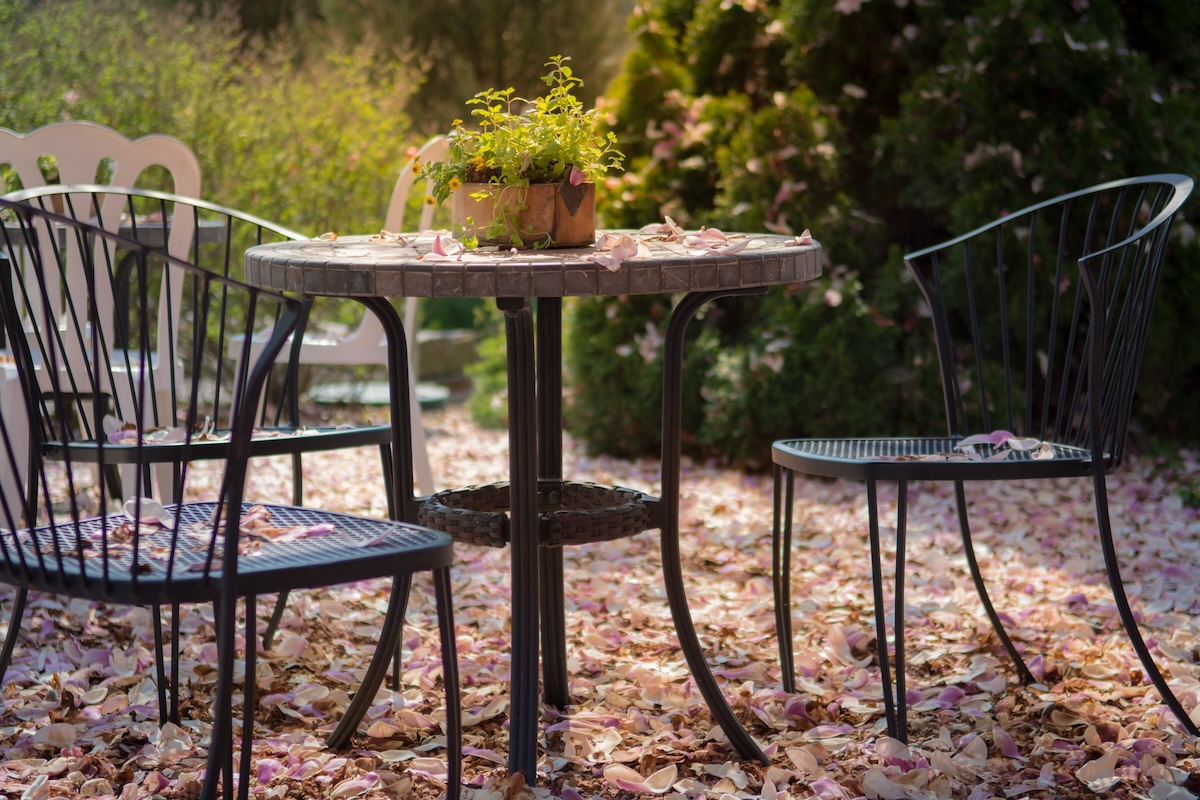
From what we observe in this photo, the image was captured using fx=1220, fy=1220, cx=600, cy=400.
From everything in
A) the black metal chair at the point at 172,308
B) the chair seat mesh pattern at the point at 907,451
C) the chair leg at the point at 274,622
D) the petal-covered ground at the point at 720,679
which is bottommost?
the petal-covered ground at the point at 720,679

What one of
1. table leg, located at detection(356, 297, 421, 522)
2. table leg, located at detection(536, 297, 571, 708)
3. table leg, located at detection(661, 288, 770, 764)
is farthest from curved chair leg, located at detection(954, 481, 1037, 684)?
table leg, located at detection(356, 297, 421, 522)

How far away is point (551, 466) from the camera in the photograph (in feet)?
7.80

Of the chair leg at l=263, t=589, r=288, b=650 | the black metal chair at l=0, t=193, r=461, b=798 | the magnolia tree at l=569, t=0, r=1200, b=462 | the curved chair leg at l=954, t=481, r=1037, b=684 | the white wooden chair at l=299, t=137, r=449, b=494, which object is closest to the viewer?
the black metal chair at l=0, t=193, r=461, b=798

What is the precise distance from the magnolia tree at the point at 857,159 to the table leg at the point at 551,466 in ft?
6.83

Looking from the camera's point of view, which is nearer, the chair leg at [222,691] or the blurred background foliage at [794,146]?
the chair leg at [222,691]

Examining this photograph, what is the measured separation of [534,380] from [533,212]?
0.28 meters

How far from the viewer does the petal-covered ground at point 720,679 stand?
2.03 m

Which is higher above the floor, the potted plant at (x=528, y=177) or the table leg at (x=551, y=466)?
the potted plant at (x=528, y=177)

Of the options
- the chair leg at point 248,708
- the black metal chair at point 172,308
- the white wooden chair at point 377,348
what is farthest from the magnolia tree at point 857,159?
the chair leg at point 248,708

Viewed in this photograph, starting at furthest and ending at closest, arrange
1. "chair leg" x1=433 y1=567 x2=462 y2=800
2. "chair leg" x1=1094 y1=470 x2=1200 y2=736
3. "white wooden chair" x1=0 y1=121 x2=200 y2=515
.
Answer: "white wooden chair" x1=0 y1=121 x2=200 y2=515
"chair leg" x1=1094 y1=470 x2=1200 y2=736
"chair leg" x1=433 y1=567 x2=462 y2=800

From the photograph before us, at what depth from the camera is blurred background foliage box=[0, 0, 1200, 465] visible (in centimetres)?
423

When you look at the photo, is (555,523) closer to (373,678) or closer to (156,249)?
(373,678)

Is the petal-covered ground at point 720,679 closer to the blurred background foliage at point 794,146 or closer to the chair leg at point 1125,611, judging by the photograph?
the chair leg at point 1125,611

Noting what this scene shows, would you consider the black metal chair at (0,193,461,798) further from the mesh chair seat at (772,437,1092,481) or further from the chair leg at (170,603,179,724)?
the mesh chair seat at (772,437,1092,481)
